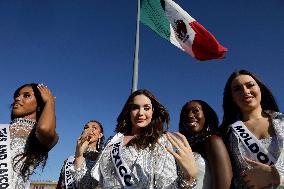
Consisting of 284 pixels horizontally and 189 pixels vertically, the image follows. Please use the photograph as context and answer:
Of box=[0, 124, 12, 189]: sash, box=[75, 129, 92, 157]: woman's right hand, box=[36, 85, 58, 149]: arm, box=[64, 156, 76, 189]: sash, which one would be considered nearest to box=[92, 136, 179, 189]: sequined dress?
box=[75, 129, 92, 157]: woman's right hand

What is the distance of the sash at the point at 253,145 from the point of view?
135 inches

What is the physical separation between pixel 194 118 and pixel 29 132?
1729 mm

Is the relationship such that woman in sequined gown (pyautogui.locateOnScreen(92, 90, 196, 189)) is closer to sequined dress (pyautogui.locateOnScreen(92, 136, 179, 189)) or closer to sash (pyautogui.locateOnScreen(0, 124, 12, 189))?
sequined dress (pyautogui.locateOnScreen(92, 136, 179, 189))

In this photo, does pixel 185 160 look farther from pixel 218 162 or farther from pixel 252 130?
pixel 252 130

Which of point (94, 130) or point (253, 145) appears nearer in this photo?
point (253, 145)

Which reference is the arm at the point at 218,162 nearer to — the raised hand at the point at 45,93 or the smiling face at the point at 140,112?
the smiling face at the point at 140,112

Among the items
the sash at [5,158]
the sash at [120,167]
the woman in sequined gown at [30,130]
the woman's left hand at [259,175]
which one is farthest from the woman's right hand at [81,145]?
the woman's left hand at [259,175]

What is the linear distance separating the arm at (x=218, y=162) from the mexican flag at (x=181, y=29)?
6.28m

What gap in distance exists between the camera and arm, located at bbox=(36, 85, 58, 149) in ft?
11.7

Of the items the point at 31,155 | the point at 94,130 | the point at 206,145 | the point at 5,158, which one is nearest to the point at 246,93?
the point at 206,145

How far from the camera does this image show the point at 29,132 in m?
Result: 3.83

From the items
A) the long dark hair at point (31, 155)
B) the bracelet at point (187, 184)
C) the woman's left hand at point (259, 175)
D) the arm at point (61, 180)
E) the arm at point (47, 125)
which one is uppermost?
the arm at point (47, 125)

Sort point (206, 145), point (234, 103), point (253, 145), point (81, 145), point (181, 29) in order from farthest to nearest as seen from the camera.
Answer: point (181, 29)
point (81, 145)
point (234, 103)
point (206, 145)
point (253, 145)

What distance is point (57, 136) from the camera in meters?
3.79
